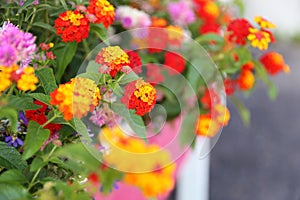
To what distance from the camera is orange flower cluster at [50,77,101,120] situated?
1.66 ft

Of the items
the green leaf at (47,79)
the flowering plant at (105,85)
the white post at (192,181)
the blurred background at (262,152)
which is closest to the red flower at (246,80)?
the flowering plant at (105,85)

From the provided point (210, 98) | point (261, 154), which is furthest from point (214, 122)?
point (261, 154)

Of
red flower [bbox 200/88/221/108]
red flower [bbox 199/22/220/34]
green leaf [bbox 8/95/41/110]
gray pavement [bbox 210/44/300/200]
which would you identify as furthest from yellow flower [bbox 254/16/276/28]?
gray pavement [bbox 210/44/300/200]

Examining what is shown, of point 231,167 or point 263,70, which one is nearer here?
point 263,70

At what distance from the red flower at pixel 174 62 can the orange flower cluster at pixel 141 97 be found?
1.17 ft

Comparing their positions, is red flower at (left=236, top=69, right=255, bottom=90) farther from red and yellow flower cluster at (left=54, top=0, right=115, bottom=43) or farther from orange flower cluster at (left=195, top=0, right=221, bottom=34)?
red and yellow flower cluster at (left=54, top=0, right=115, bottom=43)

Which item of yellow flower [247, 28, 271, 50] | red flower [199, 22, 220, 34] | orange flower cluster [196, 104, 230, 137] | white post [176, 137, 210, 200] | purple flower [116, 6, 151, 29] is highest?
yellow flower [247, 28, 271, 50]

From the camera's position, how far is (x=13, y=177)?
49 centimetres

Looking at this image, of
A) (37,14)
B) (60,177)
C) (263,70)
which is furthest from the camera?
(263,70)

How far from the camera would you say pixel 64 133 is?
1.98ft

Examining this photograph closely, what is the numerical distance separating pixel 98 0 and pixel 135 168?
0.69 ft

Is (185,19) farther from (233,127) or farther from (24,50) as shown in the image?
(233,127)

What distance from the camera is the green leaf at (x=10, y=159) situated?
1.77ft

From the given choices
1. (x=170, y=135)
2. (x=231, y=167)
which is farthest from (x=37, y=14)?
(x=231, y=167)
